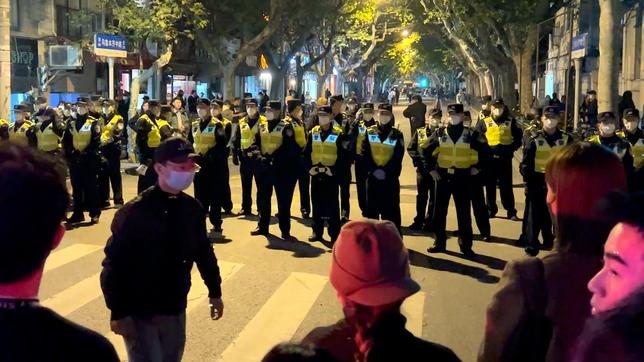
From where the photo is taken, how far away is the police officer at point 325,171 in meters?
10.6

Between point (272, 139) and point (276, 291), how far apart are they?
138 inches

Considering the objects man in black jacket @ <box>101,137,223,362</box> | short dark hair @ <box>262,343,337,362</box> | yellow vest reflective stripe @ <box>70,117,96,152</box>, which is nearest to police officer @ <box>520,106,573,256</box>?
man in black jacket @ <box>101,137,223,362</box>

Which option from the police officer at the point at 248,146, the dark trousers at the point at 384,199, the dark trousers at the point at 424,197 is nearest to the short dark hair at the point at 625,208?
the dark trousers at the point at 384,199

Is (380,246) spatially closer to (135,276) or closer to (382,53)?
(135,276)

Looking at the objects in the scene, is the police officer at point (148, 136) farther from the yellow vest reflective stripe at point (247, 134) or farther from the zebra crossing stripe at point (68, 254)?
the zebra crossing stripe at point (68, 254)

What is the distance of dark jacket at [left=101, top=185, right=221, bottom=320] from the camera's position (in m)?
4.12

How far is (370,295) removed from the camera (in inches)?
89.0

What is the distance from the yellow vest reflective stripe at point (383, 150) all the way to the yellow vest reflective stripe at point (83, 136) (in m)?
4.79

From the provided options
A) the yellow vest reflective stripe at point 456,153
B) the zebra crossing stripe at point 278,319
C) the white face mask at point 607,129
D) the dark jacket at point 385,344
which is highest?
the white face mask at point 607,129

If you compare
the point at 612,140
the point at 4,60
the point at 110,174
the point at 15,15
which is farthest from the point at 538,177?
the point at 15,15

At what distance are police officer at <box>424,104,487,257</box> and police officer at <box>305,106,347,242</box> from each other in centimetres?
148

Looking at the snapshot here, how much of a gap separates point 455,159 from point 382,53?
55.6 m

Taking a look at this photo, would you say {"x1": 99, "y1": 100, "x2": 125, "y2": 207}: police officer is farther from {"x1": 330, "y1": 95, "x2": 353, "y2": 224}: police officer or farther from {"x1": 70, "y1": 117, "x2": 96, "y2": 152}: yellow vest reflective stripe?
{"x1": 330, "y1": 95, "x2": 353, "y2": 224}: police officer

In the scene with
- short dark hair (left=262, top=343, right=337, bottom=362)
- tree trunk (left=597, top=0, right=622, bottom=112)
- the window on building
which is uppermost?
the window on building
